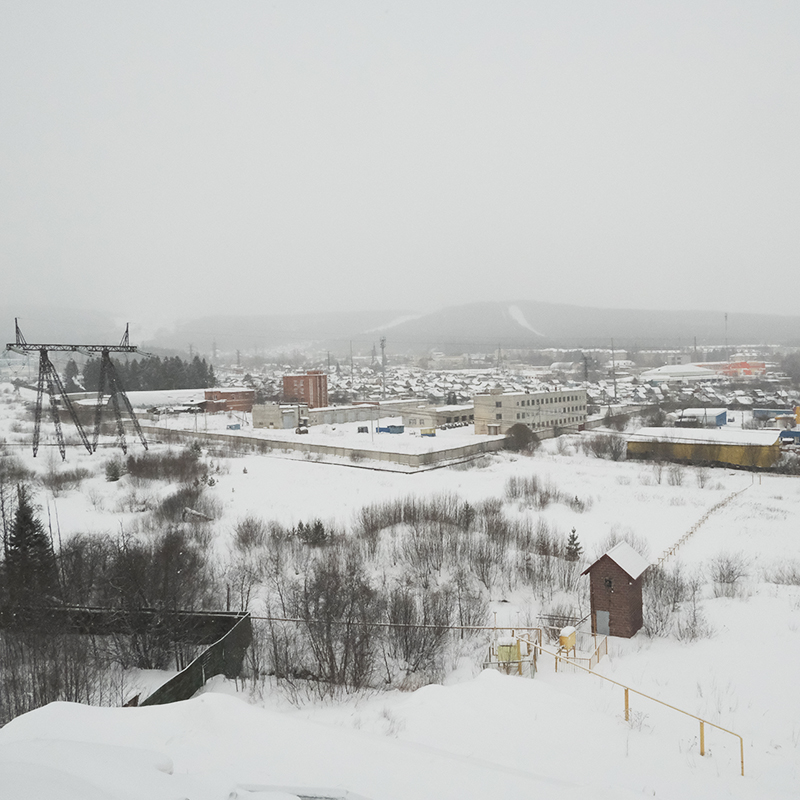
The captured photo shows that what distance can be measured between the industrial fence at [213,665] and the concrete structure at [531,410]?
23.1 meters

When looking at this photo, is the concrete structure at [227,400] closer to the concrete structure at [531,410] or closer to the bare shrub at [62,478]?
the concrete structure at [531,410]

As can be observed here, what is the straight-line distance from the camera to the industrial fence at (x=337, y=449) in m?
23.8

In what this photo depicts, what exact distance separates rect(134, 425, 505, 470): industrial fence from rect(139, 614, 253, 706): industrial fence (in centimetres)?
1516

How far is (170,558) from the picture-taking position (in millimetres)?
9406

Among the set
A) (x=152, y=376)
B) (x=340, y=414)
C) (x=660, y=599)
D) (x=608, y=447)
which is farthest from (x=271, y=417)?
(x=660, y=599)

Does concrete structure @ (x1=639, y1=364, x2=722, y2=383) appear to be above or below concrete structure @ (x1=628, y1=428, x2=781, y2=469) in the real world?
above

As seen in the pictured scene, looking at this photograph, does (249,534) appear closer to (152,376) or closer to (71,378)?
(152,376)

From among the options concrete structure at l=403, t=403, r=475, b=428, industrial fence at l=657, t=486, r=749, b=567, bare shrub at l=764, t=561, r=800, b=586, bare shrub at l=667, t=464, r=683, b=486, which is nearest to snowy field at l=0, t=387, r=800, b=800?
bare shrub at l=764, t=561, r=800, b=586

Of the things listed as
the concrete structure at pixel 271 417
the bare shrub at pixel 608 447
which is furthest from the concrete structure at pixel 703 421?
the concrete structure at pixel 271 417

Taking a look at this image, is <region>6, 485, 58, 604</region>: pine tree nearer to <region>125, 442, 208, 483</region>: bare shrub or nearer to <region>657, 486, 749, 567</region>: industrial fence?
<region>125, 442, 208, 483</region>: bare shrub

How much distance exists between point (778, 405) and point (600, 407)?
449 inches

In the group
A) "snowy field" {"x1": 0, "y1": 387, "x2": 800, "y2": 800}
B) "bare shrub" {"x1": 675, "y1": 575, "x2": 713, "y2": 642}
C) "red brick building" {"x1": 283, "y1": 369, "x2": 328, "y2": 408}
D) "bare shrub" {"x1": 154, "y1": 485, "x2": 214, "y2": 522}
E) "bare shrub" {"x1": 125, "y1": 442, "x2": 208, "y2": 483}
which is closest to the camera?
"snowy field" {"x1": 0, "y1": 387, "x2": 800, "y2": 800}

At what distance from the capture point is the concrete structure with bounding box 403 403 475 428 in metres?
34.0

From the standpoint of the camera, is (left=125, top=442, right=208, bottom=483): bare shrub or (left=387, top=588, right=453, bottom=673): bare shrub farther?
(left=125, top=442, right=208, bottom=483): bare shrub
